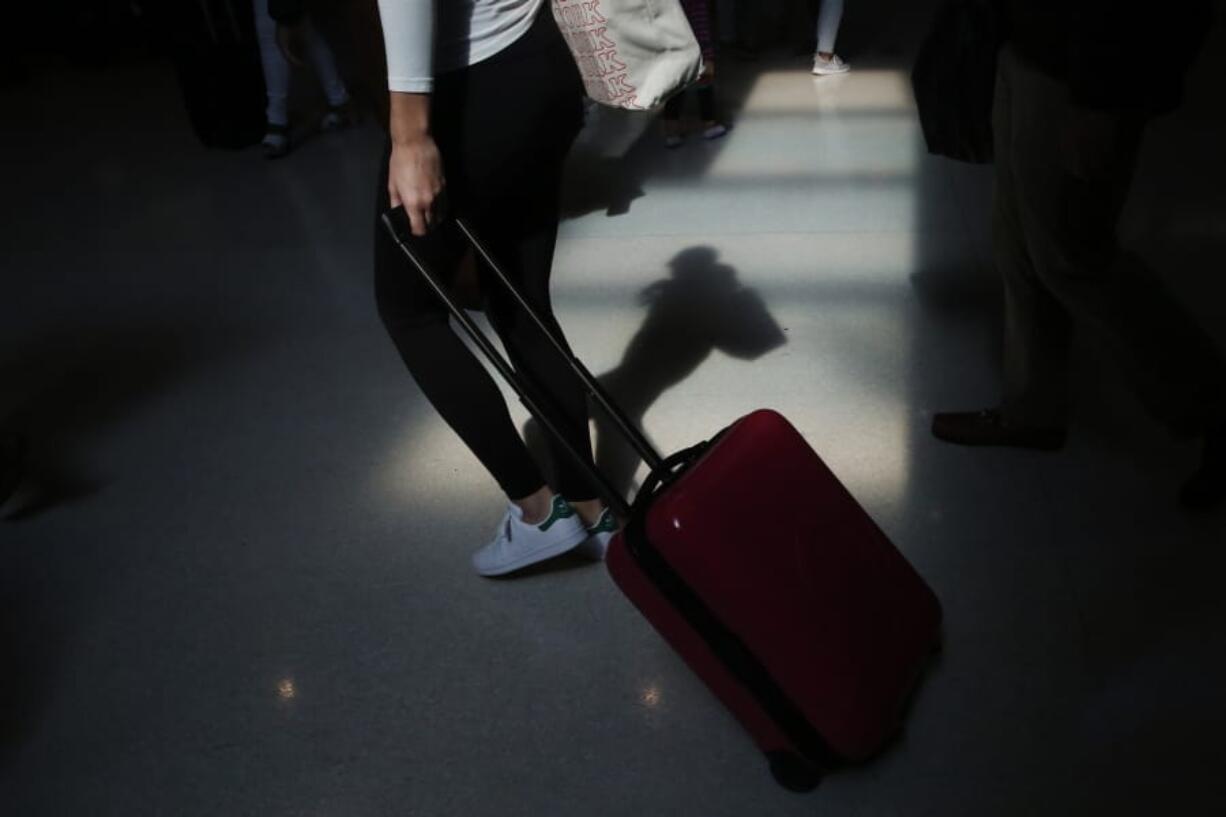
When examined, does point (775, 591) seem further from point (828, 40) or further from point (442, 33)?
point (828, 40)

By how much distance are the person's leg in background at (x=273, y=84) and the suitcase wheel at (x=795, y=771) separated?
108 inches

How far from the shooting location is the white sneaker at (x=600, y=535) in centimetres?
142

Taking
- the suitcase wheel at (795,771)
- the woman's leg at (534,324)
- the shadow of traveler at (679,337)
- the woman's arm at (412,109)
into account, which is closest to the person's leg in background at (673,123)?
the shadow of traveler at (679,337)

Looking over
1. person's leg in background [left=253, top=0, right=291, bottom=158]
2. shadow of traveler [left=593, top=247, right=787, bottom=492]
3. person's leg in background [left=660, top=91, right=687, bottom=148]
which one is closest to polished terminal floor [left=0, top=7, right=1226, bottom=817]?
shadow of traveler [left=593, top=247, right=787, bottom=492]

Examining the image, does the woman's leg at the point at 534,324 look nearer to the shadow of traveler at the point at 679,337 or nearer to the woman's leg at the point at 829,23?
the shadow of traveler at the point at 679,337

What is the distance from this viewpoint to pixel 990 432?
1.56 m

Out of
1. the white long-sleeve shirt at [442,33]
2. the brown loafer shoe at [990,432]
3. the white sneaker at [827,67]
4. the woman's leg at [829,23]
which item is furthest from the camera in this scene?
the white sneaker at [827,67]

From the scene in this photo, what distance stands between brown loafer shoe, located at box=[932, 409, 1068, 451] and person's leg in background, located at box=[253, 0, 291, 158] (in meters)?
2.47

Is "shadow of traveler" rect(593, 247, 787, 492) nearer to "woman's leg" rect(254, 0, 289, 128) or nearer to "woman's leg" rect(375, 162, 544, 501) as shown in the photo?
"woman's leg" rect(375, 162, 544, 501)

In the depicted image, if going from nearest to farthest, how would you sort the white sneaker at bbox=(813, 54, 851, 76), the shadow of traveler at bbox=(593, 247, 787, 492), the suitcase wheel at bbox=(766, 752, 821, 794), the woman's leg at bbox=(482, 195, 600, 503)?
1. the suitcase wheel at bbox=(766, 752, 821, 794)
2. the woman's leg at bbox=(482, 195, 600, 503)
3. the shadow of traveler at bbox=(593, 247, 787, 492)
4. the white sneaker at bbox=(813, 54, 851, 76)

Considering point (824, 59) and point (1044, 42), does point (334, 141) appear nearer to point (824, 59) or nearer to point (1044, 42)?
point (824, 59)

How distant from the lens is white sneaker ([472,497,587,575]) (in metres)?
1.36

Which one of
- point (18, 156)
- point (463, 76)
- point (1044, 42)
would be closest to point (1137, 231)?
point (1044, 42)

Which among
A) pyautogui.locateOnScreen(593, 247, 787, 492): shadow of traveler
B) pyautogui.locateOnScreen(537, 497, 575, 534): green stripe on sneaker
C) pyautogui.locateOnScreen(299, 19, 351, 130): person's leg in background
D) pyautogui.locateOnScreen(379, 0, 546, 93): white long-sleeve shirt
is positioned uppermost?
pyautogui.locateOnScreen(379, 0, 546, 93): white long-sleeve shirt
